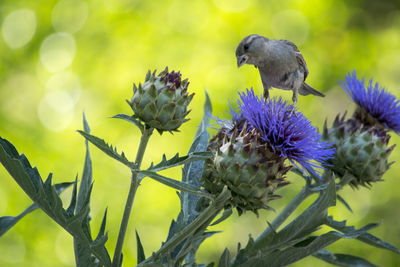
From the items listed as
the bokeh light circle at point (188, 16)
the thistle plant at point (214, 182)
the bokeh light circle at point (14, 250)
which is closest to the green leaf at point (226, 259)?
the thistle plant at point (214, 182)

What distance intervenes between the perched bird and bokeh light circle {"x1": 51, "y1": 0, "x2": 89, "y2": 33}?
60.7 inches

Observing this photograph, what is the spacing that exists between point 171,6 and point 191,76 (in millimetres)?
402

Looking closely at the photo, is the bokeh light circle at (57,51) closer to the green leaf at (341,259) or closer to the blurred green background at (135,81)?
the blurred green background at (135,81)

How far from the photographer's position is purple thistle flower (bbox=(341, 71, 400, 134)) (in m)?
1.26

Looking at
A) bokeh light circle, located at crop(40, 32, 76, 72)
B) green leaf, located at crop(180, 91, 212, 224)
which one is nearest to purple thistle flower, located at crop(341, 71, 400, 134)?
green leaf, located at crop(180, 91, 212, 224)

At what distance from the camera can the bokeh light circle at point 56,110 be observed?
2.27 m

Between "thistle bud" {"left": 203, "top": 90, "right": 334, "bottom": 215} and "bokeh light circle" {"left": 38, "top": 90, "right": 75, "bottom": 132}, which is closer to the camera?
"thistle bud" {"left": 203, "top": 90, "right": 334, "bottom": 215}

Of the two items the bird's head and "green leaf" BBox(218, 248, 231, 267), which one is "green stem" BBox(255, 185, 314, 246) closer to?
"green leaf" BBox(218, 248, 231, 267)

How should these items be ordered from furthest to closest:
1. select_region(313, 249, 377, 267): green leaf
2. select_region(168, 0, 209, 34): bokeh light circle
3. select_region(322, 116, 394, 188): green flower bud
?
select_region(168, 0, 209, 34): bokeh light circle → select_region(322, 116, 394, 188): green flower bud → select_region(313, 249, 377, 267): green leaf

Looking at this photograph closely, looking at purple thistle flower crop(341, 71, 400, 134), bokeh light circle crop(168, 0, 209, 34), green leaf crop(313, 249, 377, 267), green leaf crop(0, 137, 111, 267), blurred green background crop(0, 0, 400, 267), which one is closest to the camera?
green leaf crop(0, 137, 111, 267)

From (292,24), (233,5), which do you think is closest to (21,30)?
(233,5)

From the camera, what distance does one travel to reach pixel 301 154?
89 cm

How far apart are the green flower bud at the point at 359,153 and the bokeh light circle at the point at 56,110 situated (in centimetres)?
139

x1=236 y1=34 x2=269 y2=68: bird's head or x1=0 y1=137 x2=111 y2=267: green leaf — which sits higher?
x1=236 y1=34 x2=269 y2=68: bird's head
